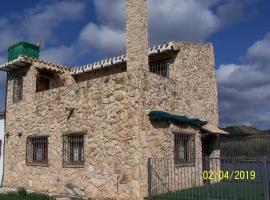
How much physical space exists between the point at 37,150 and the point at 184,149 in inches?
253

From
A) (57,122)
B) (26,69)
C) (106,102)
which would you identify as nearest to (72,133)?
(57,122)

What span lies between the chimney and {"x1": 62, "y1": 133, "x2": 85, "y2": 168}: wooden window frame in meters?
3.38

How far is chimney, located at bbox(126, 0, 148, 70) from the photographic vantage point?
11641 millimetres

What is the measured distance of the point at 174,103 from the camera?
13000mm

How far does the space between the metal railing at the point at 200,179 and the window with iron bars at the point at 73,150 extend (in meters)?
3.00

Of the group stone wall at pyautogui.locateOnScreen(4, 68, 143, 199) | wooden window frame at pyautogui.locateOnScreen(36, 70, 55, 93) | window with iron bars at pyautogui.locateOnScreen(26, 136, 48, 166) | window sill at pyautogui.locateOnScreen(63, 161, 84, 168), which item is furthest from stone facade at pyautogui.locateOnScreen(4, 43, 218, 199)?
wooden window frame at pyautogui.locateOnScreen(36, 70, 55, 93)

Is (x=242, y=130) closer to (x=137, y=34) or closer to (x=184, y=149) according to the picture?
(x=184, y=149)

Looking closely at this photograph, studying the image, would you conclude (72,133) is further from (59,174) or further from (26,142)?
(26,142)

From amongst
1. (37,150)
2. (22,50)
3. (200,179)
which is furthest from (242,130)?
(22,50)

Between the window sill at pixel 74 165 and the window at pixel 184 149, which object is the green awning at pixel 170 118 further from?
the window sill at pixel 74 165

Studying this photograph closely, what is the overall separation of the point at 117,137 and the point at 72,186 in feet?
9.67

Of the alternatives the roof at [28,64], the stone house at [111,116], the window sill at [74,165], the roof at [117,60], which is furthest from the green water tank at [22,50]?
the window sill at [74,165]

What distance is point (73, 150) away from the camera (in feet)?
43.7

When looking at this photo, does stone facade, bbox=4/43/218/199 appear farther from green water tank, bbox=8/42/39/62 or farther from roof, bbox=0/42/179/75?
green water tank, bbox=8/42/39/62
